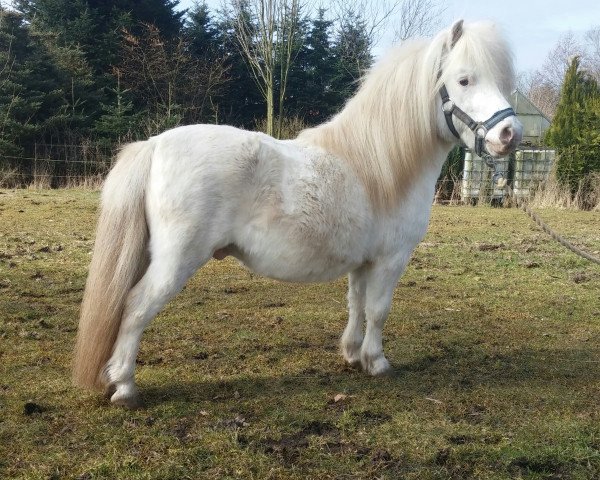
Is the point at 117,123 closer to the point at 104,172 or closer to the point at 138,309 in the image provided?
the point at 104,172

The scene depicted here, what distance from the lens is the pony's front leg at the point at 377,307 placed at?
3.46 metres

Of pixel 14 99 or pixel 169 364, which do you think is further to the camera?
pixel 14 99

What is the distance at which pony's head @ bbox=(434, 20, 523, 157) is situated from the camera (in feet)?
10.3

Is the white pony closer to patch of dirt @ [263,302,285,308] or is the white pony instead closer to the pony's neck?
the pony's neck

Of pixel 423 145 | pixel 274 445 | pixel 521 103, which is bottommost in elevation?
pixel 274 445

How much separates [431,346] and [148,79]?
797 inches

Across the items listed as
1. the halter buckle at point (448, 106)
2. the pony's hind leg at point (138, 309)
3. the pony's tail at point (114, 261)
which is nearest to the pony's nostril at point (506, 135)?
the halter buckle at point (448, 106)

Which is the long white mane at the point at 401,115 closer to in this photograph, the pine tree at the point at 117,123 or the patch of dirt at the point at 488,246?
the patch of dirt at the point at 488,246

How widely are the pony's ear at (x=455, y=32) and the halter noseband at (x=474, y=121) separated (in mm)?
198

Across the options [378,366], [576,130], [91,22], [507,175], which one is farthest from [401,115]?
[91,22]

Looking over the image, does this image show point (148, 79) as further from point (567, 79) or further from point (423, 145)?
point (423, 145)

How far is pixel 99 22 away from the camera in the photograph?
22.2m

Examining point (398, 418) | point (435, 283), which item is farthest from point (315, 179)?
point (435, 283)

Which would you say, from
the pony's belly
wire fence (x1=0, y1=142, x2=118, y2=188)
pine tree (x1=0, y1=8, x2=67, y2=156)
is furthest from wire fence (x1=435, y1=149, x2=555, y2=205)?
the pony's belly
